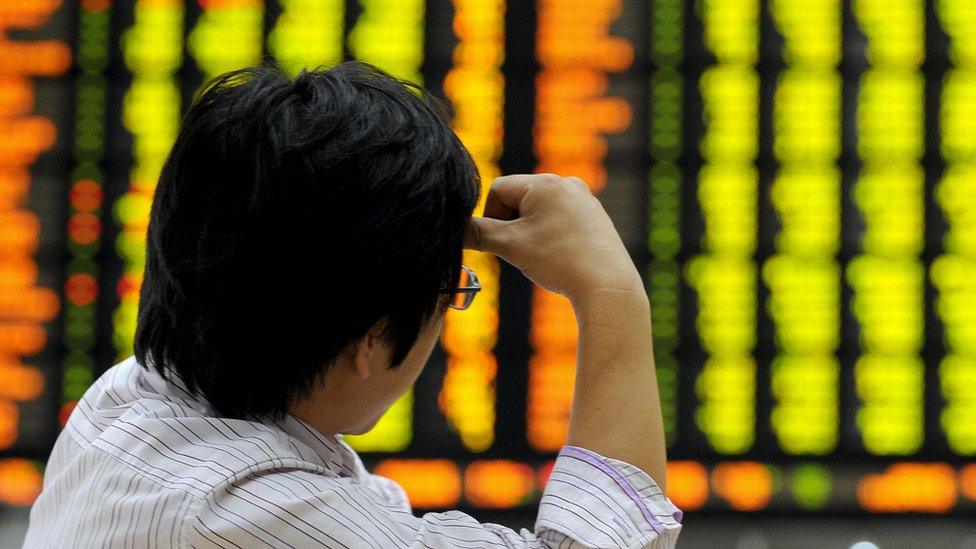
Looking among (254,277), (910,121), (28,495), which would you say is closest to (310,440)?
(254,277)

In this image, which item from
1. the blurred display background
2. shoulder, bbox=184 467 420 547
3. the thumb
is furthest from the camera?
the blurred display background

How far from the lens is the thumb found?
2.08 feet

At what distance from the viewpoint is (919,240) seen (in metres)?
1.90

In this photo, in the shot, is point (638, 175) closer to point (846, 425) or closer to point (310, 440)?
point (846, 425)

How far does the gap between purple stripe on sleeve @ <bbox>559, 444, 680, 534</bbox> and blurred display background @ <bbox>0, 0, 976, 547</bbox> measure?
4.22ft

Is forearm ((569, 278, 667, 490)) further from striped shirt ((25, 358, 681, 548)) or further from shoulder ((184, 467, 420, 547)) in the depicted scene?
shoulder ((184, 467, 420, 547))

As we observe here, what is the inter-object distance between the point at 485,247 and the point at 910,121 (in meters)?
1.48

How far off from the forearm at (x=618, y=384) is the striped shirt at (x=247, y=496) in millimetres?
12

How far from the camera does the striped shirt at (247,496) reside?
1.76 feet

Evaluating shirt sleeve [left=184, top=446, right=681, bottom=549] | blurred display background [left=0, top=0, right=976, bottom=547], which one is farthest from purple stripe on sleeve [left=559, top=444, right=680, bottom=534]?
blurred display background [left=0, top=0, right=976, bottom=547]

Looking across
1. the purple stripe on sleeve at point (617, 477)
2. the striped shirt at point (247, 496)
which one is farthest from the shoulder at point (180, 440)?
the purple stripe on sleeve at point (617, 477)

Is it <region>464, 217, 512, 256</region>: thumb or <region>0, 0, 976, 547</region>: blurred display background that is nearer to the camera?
<region>464, 217, 512, 256</region>: thumb

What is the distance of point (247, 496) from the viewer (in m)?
0.54

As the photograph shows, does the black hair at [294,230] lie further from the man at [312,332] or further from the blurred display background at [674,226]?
the blurred display background at [674,226]
